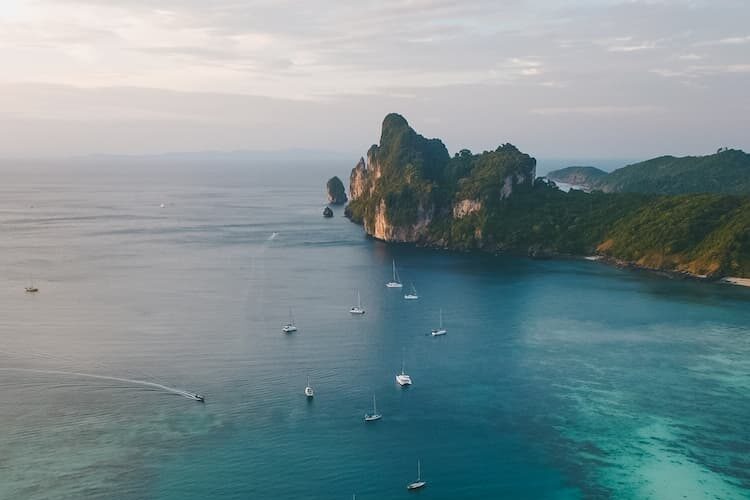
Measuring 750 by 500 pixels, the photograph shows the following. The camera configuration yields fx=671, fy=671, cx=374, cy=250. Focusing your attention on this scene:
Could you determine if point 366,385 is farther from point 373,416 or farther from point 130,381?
point 130,381

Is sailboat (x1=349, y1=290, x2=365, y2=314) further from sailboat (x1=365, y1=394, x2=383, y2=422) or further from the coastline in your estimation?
the coastline

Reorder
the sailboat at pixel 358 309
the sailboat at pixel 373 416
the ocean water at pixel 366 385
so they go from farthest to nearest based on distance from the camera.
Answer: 1. the sailboat at pixel 358 309
2. the sailboat at pixel 373 416
3. the ocean water at pixel 366 385

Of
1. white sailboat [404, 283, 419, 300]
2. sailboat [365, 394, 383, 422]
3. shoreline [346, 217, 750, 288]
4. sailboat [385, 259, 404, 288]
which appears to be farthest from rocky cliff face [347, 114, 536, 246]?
sailboat [365, 394, 383, 422]


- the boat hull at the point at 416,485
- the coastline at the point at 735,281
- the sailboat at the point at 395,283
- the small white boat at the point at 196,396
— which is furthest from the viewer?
the coastline at the point at 735,281

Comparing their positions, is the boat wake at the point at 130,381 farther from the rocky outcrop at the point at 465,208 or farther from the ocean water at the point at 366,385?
the rocky outcrop at the point at 465,208

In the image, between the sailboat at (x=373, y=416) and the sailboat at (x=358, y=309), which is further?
the sailboat at (x=358, y=309)

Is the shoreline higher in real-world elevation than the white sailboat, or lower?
higher

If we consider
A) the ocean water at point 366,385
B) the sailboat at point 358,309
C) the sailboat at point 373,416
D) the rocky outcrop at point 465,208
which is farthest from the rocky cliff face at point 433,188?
the sailboat at point 373,416
